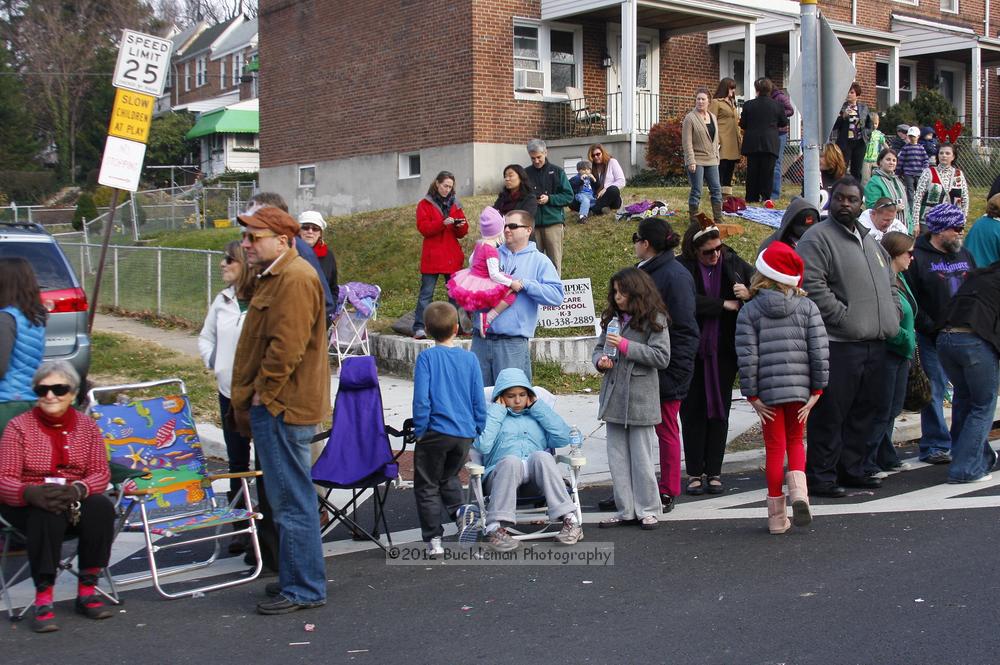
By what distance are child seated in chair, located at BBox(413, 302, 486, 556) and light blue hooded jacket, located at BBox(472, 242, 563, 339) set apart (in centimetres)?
163

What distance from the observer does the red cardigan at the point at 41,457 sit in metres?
5.67

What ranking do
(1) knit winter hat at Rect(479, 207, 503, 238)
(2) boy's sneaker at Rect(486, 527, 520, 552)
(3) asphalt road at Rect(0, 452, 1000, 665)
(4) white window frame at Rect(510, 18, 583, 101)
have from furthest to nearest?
(4) white window frame at Rect(510, 18, 583, 101) → (1) knit winter hat at Rect(479, 207, 503, 238) → (2) boy's sneaker at Rect(486, 527, 520, 552) → (3) asphalt road at Rect(0, 452, 1000, 665)

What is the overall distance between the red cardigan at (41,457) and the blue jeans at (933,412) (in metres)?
6.45

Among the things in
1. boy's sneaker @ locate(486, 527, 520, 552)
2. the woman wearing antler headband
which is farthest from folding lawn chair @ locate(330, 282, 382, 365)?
the woman wearing antler headband

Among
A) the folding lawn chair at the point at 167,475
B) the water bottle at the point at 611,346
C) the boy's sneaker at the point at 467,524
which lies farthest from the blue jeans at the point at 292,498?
the water bottle at the point at 611,346

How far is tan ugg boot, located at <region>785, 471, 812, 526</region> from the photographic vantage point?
269 inches

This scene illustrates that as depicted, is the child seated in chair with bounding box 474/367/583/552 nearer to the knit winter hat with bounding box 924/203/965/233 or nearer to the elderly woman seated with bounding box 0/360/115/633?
the elderly woman seated with bounding box 0/360/115/633

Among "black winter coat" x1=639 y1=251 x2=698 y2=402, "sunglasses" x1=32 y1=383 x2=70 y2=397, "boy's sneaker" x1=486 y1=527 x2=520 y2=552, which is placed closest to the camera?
"sunglasses" x1=32 y1=383 x2=70 y2=397

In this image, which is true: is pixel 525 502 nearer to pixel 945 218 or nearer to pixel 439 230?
pixel 945 218

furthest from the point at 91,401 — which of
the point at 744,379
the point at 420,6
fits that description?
the point at 420,6

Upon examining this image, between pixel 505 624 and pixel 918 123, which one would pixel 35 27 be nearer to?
pixel 918 123

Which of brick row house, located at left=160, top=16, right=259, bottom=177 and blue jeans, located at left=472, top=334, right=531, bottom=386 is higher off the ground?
brick row house, located at left=160, top=16, right=259, bottom=177

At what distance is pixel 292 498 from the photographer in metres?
5.65

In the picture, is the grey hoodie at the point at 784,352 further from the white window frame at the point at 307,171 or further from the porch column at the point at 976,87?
the porch column at the point at 976,87
